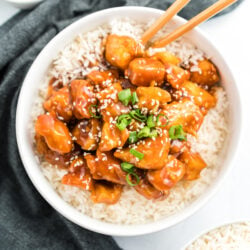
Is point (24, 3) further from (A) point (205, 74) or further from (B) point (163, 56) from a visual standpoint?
(A) point (205, 74)

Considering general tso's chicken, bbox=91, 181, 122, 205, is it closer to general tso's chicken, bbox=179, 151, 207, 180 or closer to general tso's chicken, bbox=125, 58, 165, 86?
general tso's chicken, bbox=179, 151, 207, 180

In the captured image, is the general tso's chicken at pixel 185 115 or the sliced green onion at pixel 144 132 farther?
the general tso's chicken at pixel 185 115

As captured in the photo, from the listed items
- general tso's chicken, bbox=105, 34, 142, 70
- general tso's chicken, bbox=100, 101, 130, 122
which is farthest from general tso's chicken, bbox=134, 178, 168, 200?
general tso's chicken, bbox=105, 34, 142, 70

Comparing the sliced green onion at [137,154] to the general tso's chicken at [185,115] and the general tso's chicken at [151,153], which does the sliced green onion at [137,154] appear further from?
the general tso's chicken at [185,115]

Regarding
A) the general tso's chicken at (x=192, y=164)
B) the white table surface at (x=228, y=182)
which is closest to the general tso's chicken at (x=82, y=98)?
the general tso's chicken at (x=192, y=164)

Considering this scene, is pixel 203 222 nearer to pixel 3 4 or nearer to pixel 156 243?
pixel 156 243
